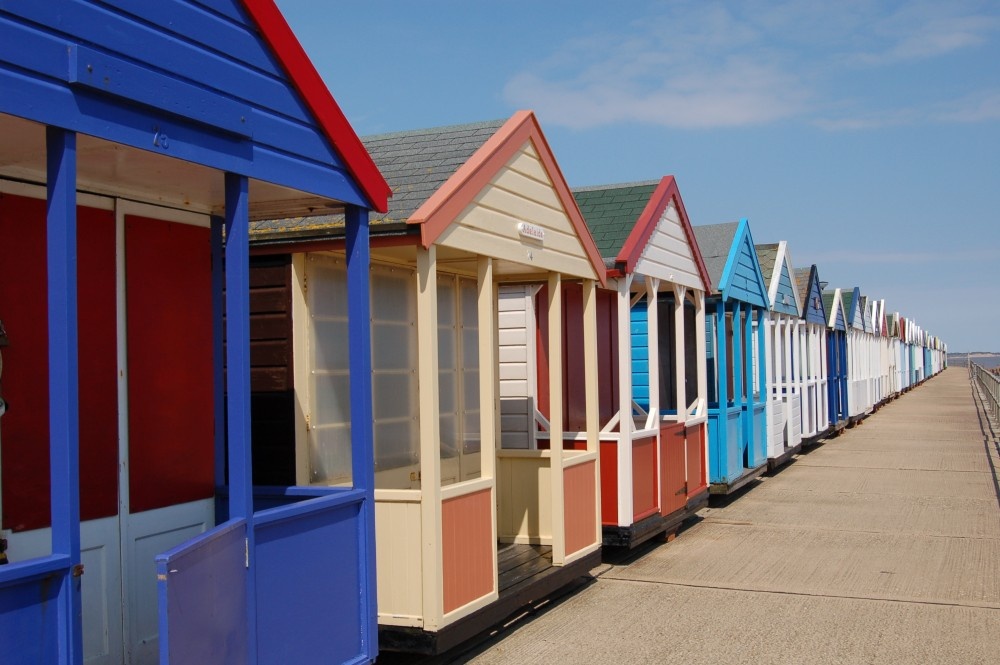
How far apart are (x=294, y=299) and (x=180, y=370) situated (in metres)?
1.02

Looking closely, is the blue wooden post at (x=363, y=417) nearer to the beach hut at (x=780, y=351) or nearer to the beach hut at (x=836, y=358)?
the beach hut at (x=780, y=351)

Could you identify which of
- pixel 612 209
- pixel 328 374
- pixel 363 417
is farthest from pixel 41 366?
pixel 612 209

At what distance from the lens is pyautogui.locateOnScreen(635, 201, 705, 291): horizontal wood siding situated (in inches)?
385

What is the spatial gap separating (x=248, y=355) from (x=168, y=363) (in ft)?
3.84

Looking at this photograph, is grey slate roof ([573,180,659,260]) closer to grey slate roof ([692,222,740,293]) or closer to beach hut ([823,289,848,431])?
grey slate roof ([692,222,740,293])

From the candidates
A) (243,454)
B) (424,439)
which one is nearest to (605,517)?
(424,439)

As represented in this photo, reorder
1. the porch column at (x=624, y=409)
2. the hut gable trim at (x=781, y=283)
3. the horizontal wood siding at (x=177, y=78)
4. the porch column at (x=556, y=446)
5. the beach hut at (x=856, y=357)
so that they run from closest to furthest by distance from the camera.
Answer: the horizontal wood siding at (x=177, y=78) → the porch column at (x=556, y=446) → the porch column at (x=624, y=409) → the hut gable trim at (x=781, y=283) → the beach hut at (x=856, y=357)

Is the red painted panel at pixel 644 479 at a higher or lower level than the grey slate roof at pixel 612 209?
lower

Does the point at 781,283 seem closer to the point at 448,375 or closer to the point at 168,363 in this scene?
the point at 448,375

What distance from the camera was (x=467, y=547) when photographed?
20.1 ft

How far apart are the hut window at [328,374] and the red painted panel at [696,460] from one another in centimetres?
570

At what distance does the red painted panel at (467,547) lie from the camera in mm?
5902

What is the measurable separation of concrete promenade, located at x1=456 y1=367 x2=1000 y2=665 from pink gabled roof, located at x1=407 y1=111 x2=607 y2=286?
2821mm

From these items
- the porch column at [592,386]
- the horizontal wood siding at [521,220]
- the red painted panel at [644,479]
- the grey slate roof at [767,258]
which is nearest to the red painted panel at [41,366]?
the horizontal wood siding at [521,220]
